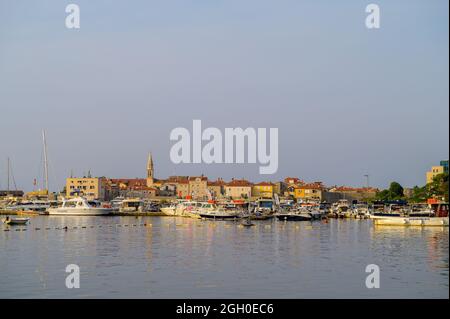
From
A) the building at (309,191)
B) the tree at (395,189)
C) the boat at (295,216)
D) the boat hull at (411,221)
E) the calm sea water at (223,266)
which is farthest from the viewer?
the building at (309,191)

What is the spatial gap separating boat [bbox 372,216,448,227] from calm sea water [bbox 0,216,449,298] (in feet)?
48.7

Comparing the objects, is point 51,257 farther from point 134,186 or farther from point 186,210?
point 134,186

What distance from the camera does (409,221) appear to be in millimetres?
58469

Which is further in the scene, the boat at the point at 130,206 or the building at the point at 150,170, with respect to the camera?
the building at the point at 150,170

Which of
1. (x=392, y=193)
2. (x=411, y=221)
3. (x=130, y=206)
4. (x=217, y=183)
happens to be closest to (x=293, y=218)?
(x=411, y=221)

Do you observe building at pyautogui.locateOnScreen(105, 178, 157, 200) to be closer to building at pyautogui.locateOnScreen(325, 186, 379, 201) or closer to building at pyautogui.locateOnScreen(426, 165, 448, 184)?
building at pyautogui.locateOnScreen(325, 186, 379, 201)

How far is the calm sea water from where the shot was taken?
21.4 metres

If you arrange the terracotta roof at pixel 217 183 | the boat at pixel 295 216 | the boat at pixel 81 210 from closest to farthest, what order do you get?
the boat at pixel 295 216
the boat at pixel 81 210
the terracotta roof at pixel 217 183

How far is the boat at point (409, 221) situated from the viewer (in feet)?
189

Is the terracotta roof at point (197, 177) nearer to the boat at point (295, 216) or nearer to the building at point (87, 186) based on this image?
the building at point (87, 186)

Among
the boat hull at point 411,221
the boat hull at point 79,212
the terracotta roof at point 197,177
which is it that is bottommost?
the boat hull at point 79,212

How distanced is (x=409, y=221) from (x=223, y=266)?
114 feet

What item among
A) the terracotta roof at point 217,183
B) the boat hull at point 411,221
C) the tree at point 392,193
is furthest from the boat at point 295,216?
the terracotta roof at point 217,183

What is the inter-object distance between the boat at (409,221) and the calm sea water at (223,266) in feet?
48.7
